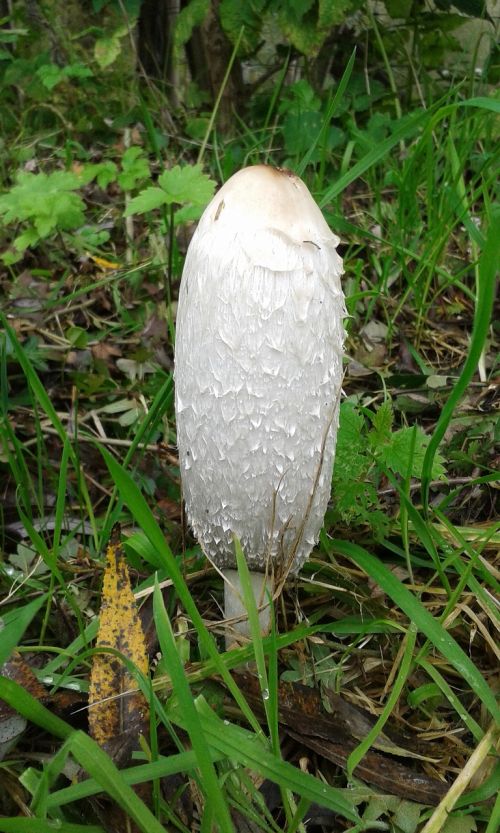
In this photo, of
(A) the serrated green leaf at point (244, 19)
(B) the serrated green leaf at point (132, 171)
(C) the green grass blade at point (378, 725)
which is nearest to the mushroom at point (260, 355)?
(C) the green grass blade at point (378, 725)

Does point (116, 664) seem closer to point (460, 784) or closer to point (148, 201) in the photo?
point (460, 784)

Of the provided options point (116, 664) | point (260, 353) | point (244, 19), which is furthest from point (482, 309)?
point (244, 19)

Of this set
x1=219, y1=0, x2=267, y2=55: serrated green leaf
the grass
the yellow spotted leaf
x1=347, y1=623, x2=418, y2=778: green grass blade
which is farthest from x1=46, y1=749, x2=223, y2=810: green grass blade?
x1=219, y1=0, x2=267, y2=55: serrated green leaf

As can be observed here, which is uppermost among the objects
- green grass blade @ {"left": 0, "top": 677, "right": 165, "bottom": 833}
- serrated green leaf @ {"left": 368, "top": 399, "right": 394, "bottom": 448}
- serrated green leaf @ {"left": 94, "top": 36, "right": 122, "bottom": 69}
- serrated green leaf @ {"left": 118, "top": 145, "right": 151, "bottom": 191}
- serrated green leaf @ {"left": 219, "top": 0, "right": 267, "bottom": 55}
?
serrated green leaf @ {"left": 219, "top": 0, "right": 267, "bottom": 55}

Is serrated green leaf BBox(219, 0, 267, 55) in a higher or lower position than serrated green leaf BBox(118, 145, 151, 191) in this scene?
higher

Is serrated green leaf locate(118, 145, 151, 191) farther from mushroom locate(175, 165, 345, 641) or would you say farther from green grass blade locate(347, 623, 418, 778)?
green grass blade locate(347, 623, 418, 778)

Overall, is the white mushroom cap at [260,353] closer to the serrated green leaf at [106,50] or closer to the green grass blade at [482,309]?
the green grass blade at [482,309]

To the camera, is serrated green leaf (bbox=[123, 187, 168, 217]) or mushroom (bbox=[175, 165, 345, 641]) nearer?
mushroom (bbox=[175, 165, 345, 641])
